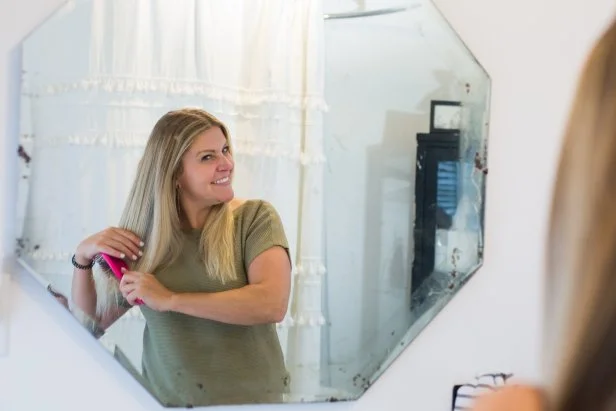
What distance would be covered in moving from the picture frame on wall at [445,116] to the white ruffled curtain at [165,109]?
0.19 metres

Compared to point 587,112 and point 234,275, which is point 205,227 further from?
point 587,112

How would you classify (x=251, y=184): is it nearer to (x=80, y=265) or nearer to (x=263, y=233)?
(x=263, y=233)

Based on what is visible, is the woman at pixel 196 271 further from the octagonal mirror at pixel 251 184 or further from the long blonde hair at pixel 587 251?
the long blonde hair at pixel 587 251

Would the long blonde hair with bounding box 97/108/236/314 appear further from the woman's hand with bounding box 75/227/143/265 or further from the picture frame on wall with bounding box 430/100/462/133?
the picture frame on wall with bounding box 430/100/462/133

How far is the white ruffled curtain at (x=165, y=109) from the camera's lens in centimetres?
103

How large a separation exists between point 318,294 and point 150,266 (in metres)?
0.26

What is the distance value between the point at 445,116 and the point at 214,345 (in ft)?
1.67

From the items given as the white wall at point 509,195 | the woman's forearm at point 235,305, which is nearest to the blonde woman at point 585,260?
the woman's forearm at point 235,305

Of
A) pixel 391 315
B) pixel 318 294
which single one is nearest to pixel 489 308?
pixel 391 315

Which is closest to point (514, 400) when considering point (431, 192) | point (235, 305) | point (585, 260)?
point (585, 260)

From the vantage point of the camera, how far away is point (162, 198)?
106 centimetres

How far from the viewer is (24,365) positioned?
1.05 meters

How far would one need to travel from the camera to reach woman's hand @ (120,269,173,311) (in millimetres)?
1046

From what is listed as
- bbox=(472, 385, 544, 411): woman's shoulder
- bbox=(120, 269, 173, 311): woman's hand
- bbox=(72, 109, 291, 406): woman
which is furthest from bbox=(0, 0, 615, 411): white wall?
bbox=(472, 385, 544, 411): woman's shoulder
